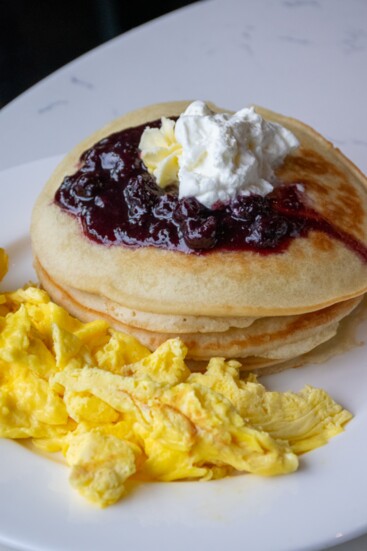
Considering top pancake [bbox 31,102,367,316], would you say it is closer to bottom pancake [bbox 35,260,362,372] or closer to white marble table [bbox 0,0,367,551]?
bottom pancake [bbox 35,260,362,372]

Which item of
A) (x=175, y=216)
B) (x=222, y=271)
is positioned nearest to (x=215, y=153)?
(x=175, y=216)

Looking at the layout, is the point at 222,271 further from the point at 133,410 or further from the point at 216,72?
the point at 216,72

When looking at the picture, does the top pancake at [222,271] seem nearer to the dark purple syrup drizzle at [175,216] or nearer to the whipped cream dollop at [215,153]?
the dark purple syrup drizzle at [175,216]

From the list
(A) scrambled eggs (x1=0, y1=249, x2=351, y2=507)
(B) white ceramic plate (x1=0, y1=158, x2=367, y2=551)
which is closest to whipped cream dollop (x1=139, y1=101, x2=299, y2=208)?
(A) scrambled eggs (x1=0, y1=249, x2=351, y2=507)

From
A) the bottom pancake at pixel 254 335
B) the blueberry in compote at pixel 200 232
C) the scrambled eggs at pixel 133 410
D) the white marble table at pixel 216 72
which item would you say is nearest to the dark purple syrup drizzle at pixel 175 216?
the blueberry in compote at pixel 200 232

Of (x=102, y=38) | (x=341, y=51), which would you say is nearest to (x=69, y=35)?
(x=102, y=38)

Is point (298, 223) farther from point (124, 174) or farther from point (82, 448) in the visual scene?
point (82, 448)
